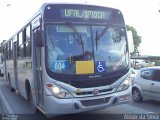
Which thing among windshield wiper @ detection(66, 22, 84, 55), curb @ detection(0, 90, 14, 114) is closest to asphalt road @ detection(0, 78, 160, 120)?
curb @ detection(0, 90, 14, 114)

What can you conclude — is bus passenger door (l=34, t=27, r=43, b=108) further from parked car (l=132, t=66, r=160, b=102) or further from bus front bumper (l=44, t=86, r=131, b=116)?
parked car (l=132, t=66, r=160, b=102)

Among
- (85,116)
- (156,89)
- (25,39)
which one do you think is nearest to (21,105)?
(25,39)

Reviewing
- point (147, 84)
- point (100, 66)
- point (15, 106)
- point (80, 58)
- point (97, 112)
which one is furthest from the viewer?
point (147, 84)

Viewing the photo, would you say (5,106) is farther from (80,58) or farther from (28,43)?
(80,58)

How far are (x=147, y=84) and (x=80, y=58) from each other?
5062 mm

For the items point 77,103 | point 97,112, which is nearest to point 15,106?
point 97,112

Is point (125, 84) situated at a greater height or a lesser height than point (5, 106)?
greater

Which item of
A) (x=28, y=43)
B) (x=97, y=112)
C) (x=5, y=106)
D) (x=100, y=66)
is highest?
(x=28, y=43)

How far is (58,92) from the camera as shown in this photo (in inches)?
327

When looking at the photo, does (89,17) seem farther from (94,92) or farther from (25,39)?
(25,39)

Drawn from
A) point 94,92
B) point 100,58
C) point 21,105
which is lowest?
point 21,105

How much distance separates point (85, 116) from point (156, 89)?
3.34m

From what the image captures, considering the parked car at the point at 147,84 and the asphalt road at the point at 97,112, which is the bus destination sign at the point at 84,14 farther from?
the parked car at the point at 147,84

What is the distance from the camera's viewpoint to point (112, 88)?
8922 millimetres
